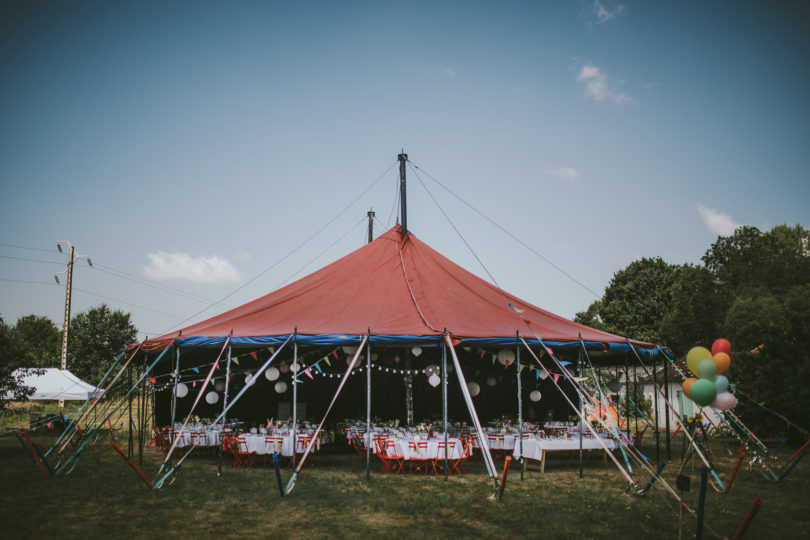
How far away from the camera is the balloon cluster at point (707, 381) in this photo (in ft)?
20.9

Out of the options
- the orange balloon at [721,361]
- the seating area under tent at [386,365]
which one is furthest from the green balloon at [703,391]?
the seating area under tent at [386,365]

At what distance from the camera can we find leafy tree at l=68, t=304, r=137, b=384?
1219 inches

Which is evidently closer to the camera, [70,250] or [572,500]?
[572,500]

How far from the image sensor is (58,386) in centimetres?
1848

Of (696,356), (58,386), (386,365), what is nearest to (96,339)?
(58,386)

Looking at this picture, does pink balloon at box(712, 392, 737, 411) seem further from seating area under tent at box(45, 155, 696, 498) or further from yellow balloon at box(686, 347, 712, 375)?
seating area under tent at box(45, 155, 696, 498)

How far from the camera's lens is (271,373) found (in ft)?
35.2

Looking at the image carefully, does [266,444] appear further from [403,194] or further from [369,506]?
[403,194]

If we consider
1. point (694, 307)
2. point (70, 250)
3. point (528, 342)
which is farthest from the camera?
point (694, 307)

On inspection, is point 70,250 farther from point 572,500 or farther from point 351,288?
point 572,500

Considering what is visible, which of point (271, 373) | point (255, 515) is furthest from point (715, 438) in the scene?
point (255, 515)

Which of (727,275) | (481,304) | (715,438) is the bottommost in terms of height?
(715,438)

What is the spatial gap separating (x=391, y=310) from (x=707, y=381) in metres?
5.52

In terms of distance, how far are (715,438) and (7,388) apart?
56.2 feet
